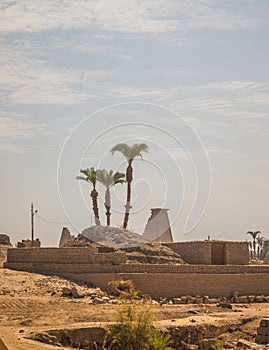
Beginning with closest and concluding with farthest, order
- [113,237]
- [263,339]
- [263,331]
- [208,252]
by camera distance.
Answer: [263,339], [263,331], [208,252], [113,237]

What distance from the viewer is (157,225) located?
132 ft

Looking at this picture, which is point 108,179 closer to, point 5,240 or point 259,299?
point 5,240

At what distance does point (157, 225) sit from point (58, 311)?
53.0 feet

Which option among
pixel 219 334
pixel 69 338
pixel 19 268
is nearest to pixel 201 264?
pixel 19 268

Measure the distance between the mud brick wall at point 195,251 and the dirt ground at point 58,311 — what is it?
16.2 ft

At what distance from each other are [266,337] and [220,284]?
8.64 meters

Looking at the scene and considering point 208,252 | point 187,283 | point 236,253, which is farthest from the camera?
point 236,253

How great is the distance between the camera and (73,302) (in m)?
26.5

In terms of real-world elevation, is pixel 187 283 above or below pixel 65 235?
below

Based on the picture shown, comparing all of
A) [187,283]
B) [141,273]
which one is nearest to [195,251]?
[187,283]

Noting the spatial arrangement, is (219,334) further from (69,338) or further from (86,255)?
(86,255)

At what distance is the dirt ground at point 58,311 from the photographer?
72.2 ft

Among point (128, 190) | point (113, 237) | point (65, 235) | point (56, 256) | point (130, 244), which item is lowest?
point (56, 256)

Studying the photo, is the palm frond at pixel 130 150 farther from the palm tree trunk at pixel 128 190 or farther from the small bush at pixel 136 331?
the small bush at pixel 136 331
